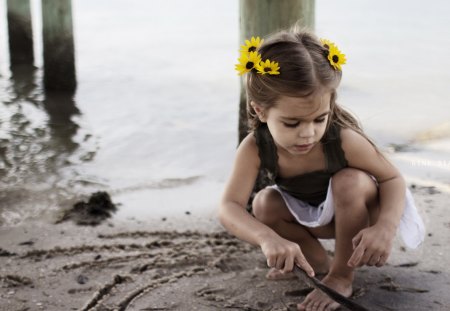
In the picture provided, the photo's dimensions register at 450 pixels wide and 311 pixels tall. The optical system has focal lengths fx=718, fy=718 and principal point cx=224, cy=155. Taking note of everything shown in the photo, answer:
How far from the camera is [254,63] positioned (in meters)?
2.52

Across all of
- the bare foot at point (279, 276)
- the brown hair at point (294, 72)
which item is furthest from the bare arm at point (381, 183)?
the bare foot at point (279, 276)

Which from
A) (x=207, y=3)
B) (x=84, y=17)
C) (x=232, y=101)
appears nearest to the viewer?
(x=232, y=101)

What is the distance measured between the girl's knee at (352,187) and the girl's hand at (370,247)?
0.16 meters

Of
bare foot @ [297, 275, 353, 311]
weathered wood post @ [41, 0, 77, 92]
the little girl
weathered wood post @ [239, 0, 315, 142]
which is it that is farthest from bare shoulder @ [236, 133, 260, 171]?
weathered wood post @ [41, 0, 77, 92]

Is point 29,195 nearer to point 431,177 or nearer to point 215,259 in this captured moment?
point 215,259

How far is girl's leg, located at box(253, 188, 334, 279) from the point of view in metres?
2.88

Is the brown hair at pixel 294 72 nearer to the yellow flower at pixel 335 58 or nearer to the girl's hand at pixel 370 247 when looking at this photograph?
the yellow flower at pixel 335 58

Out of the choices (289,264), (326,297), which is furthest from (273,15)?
(289,264)

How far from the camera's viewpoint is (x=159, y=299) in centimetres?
273

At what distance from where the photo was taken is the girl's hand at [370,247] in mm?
2428

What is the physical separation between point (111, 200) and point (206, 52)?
6211mm

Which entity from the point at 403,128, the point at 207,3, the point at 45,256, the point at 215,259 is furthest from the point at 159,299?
the point at 207,3

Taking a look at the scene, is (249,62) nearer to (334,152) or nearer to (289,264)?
(334,152)

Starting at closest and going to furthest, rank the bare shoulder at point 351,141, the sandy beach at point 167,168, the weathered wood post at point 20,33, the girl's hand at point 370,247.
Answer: the girl's hand at point 370,247 < the bare shoulder at point 351,141 < the sandy beach at point 167,168 < the weathered wood post at point 20,33
